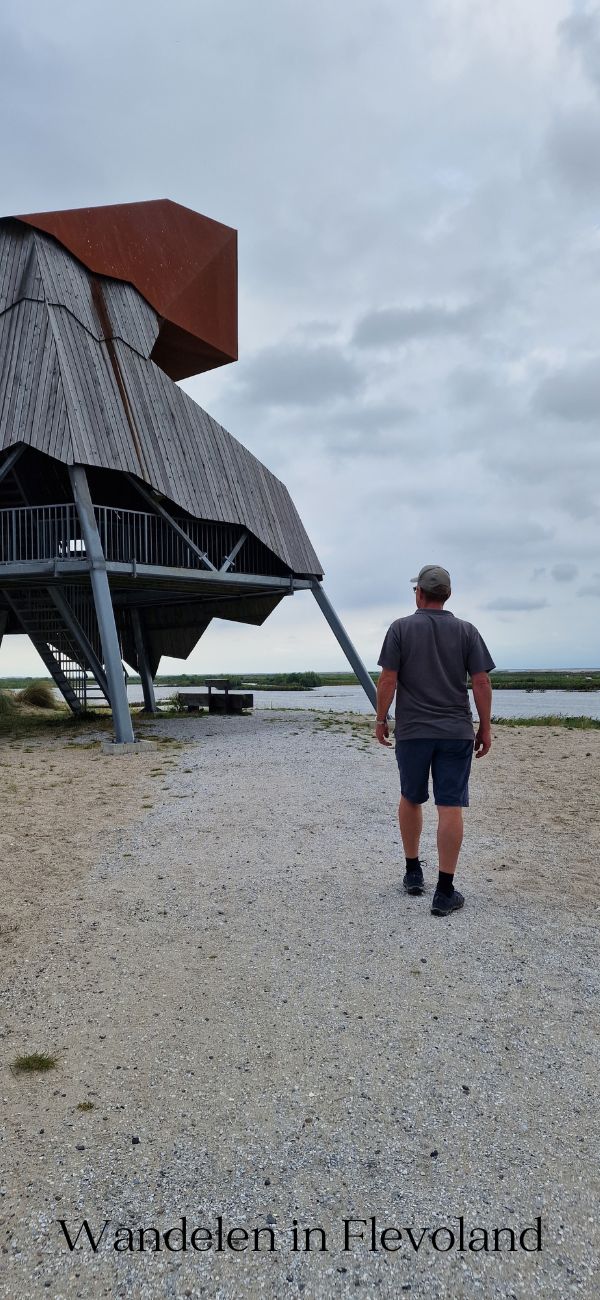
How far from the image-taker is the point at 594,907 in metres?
4.84

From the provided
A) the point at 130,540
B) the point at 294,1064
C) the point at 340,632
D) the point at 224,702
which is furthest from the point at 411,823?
the point at 224,702

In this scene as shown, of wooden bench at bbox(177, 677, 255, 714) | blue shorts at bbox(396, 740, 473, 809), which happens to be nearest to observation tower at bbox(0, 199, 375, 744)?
wooden bench at bbox(177, 677, 255, 714)

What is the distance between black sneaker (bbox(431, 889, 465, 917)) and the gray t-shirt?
99 cm

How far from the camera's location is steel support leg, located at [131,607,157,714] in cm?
2002

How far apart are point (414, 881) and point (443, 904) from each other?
44 centimetres

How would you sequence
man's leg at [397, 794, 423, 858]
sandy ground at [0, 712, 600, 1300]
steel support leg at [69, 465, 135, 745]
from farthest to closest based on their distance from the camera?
steel support leg at [69, 465, 135, 745], man's leg at [397, 794, 423, 858], sandy ground at [0, 712, 600, 1300]

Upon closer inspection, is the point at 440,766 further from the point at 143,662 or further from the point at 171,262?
the point at 143,662

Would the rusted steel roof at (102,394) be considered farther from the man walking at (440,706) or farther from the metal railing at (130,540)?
the man walking at (440,706)

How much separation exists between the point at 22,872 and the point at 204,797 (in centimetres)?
288

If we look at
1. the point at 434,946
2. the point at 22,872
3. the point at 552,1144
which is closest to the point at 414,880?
the point at 434,946

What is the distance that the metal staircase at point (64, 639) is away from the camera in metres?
16.9

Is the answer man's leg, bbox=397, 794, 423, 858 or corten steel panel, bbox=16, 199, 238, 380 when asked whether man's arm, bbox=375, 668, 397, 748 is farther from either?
corten steel panel, bbox=16, 199, 238, 380

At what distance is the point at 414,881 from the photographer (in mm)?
5004

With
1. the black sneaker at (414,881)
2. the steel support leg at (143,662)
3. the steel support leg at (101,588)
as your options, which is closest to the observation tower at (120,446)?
the steel support leg at (101,588)
